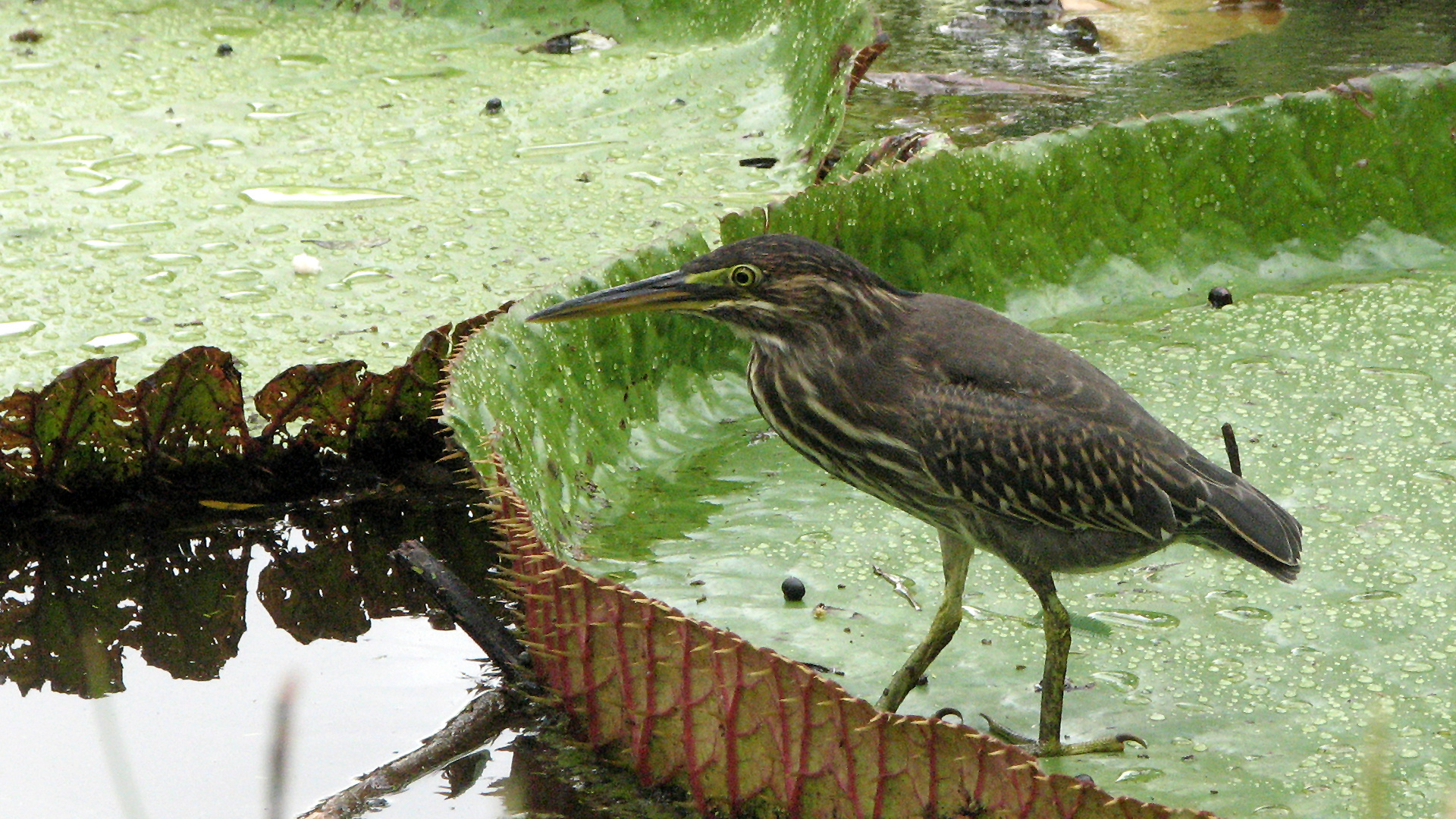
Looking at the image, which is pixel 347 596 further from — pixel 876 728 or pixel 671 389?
pixel 876 728

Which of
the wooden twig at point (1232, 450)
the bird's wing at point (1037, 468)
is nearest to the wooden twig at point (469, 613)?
the bird's wing at point (1037, 468)

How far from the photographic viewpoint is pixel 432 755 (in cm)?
257

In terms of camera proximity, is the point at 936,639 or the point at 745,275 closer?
the point at 936,639

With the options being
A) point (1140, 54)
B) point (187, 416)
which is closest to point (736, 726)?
point (187, 416)

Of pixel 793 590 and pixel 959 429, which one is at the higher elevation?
pixel 959 429

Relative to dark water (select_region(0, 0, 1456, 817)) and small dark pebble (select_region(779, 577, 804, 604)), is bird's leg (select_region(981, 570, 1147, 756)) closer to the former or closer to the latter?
small dark pebble (select_region(779, 577, 804, 604))

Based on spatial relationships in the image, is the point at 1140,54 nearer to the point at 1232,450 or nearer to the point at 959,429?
the point at 1232,450

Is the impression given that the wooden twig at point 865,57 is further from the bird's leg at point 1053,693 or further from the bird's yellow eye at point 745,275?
the bird's leg at point 1053,693

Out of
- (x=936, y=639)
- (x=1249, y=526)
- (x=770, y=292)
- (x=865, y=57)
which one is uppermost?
(x=865, y=57)

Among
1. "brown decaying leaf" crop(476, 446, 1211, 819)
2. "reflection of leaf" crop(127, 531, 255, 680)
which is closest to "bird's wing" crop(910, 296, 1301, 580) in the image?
"brown decaying leaf" crop(476, 446, 1211, 819)

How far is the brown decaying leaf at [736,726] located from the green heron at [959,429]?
1.22 ft

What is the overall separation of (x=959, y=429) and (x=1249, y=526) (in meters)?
0.54

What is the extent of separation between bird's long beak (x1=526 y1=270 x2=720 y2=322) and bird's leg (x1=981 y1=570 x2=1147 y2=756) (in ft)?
2.53

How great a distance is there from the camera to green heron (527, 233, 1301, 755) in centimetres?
267
